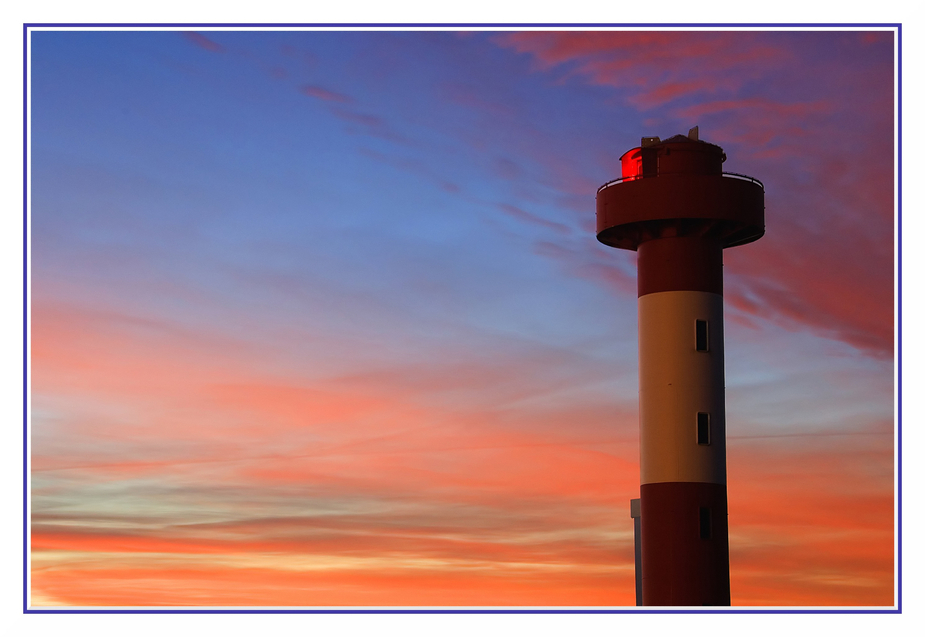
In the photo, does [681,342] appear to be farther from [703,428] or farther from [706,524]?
[706,524]

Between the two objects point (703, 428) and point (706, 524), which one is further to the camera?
point (703, 428)

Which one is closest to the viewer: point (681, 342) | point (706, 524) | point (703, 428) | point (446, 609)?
point (446, 609)

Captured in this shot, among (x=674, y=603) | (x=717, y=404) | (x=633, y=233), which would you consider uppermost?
(x=633, y=233)

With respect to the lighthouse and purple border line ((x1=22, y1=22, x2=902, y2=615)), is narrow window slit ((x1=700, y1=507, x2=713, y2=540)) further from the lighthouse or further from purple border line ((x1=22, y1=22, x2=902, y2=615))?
purple border line ((x1=22, y1=22, x2=902, y2=615))

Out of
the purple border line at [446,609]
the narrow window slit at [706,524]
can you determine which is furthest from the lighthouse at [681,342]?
the purple border line at [446,609]

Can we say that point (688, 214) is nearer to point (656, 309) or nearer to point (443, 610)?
point (656, 309)

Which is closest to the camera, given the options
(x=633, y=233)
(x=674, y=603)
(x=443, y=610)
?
(x=443, y=610)

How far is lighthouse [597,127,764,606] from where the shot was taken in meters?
46.8

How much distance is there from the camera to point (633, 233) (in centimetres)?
5003

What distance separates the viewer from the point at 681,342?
47.9 metres
